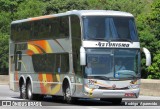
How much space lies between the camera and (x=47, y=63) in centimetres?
2716

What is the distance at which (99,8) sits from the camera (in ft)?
249

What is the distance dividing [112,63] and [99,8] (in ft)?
173

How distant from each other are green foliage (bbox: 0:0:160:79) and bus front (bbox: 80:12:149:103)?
27.0 metres

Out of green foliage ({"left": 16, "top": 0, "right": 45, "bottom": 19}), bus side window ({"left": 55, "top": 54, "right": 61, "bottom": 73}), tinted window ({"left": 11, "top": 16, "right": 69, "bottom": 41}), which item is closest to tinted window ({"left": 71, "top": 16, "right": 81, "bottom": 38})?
tinted window ({"left": 11, "top": 16, "right": 69, "bottom": 41})

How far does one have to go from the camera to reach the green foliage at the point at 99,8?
5503 centimetres

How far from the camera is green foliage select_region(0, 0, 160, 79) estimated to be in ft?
181

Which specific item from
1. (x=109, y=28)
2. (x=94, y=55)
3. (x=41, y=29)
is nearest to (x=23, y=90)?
(x=41, y=29)

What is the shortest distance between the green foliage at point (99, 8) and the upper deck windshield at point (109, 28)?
87.6ft

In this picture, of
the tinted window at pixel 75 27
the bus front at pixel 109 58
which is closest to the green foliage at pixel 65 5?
the tinted window at pixel 75 27

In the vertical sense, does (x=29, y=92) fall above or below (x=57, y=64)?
below

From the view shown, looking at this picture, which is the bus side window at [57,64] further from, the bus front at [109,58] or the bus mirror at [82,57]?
the bus mirror at [82,57]

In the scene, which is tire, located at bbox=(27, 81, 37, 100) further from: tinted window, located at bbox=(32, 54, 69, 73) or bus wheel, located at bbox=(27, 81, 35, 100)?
tinted window, located at bbox=(32, 54, 69, 73)

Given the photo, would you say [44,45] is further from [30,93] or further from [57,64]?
[30,93]

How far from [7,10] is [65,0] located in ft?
37.6
